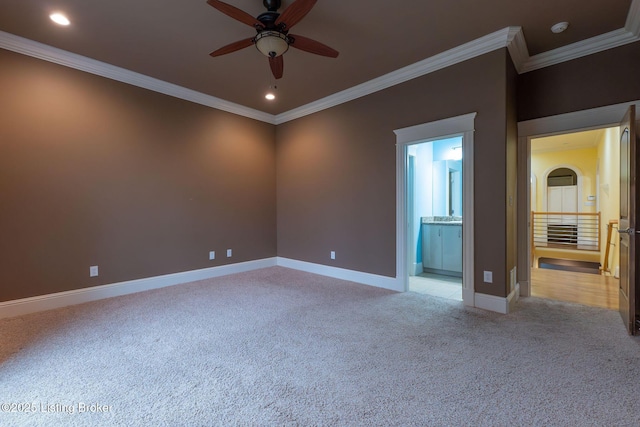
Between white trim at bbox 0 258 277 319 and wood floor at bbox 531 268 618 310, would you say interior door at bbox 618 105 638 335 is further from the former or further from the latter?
white trim at bbox 0 258 277 319

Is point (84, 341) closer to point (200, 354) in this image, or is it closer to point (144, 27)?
point (200, 354)

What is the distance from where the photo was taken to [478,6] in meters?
2.54

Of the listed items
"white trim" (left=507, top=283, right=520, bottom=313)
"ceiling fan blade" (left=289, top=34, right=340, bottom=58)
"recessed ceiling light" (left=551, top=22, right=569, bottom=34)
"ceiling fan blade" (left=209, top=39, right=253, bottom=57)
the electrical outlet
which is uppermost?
"recessed ceiling light" (left=551, top=22, right=569, bottom=34)

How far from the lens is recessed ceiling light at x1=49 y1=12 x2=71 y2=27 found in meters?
2.64

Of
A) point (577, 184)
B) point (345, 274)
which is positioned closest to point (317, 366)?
point (345, 274)

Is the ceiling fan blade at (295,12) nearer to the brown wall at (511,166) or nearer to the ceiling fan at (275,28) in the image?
the ceiling fan at (275,28)

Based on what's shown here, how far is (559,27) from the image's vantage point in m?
2.80

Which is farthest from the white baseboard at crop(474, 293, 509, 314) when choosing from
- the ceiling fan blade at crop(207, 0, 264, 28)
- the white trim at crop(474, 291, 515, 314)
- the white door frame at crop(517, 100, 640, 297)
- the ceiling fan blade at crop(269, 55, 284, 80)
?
the ceiling fan blade at crop(207, 0, 264, 28)

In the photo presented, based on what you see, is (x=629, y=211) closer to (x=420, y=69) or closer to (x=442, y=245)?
(x=442, y=245)

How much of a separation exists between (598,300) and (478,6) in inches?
140

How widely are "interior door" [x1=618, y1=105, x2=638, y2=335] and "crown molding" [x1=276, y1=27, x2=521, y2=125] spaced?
52.1 inches

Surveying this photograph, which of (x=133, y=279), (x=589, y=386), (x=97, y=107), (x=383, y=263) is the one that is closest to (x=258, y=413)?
(x=589, y=386)

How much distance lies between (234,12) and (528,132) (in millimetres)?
3441

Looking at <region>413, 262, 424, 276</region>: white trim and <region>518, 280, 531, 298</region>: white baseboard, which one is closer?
<region>518, 280, 531, 298</region>: white baseboard
